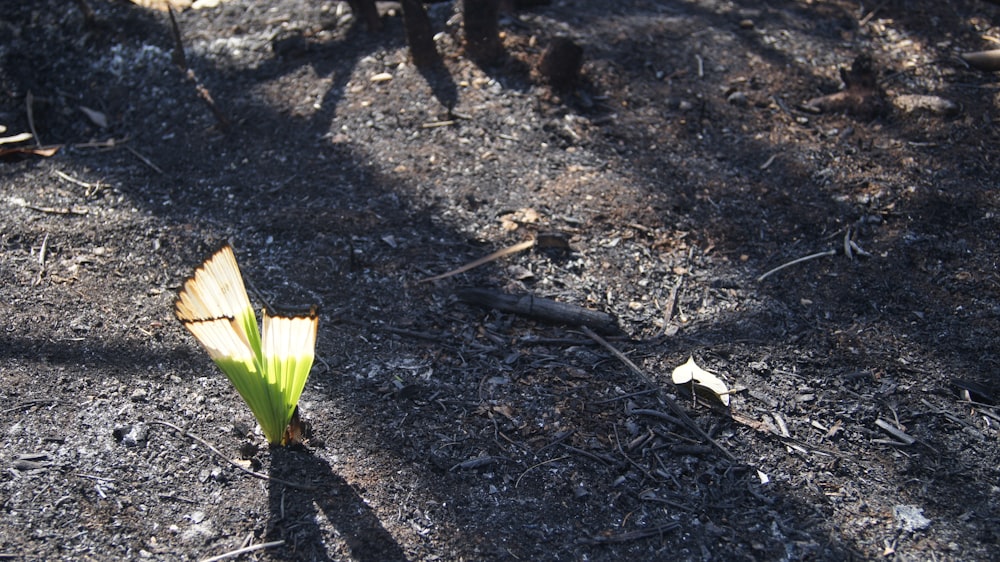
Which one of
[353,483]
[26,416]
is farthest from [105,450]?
[353,483]

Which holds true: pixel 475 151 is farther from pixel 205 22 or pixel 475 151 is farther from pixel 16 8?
pixel 16 8

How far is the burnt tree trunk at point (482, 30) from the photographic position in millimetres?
3568

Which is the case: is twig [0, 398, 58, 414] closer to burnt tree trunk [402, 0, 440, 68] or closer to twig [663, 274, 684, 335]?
twig [663, 274, 684, 335]

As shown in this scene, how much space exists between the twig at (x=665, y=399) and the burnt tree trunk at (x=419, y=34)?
71.9 inches

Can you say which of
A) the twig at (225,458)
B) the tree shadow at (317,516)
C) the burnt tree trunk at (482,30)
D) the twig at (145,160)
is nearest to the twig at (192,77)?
the twig at (145,160)

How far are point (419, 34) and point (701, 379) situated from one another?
2.22m

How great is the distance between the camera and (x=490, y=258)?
274 cm

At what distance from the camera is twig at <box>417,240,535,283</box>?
266 cm

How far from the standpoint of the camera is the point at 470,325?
Answer: 2.49 meters

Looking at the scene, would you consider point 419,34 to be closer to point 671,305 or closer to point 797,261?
point 671,305

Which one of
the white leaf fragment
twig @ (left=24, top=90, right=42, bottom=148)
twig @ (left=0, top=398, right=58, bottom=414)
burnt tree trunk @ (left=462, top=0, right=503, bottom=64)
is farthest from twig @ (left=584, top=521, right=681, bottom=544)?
twig @ (left=24, top=90, right=42, bottom=148)

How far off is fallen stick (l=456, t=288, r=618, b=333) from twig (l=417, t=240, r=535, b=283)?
0.40 feet

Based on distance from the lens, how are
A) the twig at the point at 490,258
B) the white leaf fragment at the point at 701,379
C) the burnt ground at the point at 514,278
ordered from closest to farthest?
the burnt ground at the point at 514,278
the white leaf fragment at the point at 701,379
the twig at the point at 490,258

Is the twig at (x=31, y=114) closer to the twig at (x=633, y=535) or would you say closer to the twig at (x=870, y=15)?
the twig at (x=633, y=535)
